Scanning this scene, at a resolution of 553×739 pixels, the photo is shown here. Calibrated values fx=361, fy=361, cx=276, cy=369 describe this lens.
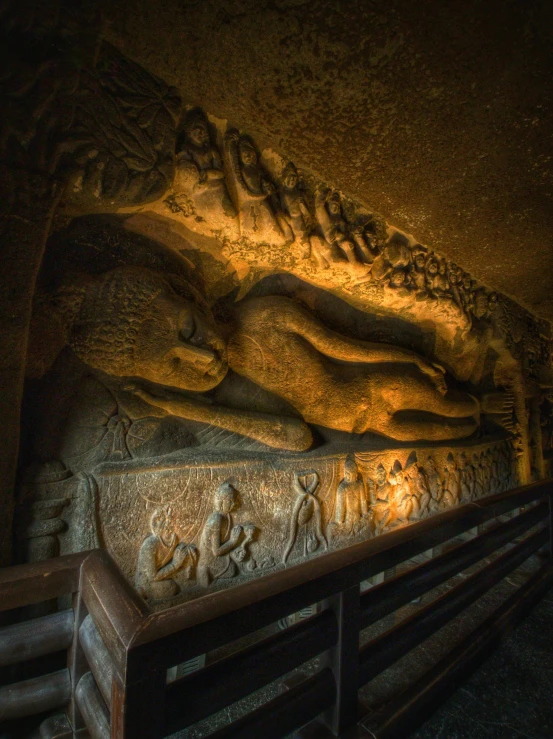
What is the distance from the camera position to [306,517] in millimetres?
2020

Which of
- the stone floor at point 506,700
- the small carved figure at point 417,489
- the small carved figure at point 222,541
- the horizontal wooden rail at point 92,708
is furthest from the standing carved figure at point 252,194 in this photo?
the stone floor at point 506,700

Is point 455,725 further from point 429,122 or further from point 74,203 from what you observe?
point 74,203

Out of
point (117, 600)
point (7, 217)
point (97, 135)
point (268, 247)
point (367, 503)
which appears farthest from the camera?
point (367, 503)

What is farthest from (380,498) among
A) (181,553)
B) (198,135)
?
(198,135)

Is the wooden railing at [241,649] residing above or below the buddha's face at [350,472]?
below

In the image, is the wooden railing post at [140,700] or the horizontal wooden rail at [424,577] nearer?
the wooden railing post at [140,700]

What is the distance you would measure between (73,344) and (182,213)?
0.73 metres

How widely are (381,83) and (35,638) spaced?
205cm

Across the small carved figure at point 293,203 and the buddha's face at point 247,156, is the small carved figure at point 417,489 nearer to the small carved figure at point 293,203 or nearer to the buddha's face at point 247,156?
the small carved figure at point 293,203

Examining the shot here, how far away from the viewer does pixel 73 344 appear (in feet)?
4.90

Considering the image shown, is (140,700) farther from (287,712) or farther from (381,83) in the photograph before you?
(381,83)

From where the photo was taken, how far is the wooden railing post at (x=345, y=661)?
95 cm

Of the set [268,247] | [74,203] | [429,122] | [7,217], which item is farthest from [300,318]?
[7,217]

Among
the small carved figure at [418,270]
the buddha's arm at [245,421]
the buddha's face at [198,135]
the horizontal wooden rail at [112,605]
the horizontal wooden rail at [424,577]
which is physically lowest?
the horizontal wooden rail at [424,577]
